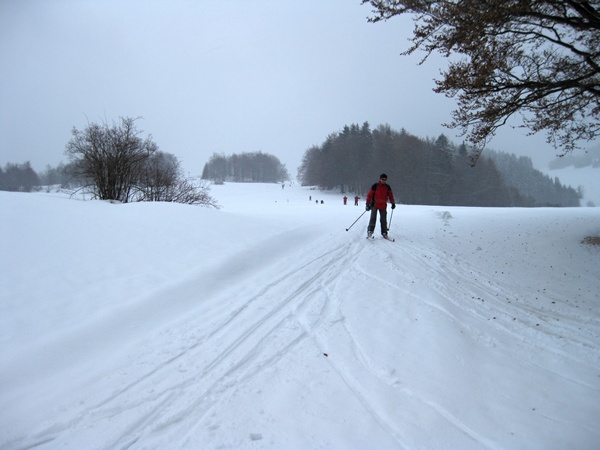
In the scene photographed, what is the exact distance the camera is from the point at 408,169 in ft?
162

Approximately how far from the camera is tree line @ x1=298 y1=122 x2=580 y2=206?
4872 centimetres

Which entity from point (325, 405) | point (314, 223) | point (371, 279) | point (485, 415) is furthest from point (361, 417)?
point (314, 223)

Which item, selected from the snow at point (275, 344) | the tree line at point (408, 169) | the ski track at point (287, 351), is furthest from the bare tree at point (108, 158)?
the tree line at point (408, 169)

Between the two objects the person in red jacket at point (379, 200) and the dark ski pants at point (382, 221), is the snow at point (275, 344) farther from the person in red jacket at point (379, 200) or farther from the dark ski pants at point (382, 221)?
the person in red jacket at point (379, 200)

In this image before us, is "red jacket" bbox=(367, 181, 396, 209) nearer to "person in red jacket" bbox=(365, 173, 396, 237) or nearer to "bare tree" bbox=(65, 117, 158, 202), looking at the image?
"person in red jacket" bbox=(365, 173, 396, 237)

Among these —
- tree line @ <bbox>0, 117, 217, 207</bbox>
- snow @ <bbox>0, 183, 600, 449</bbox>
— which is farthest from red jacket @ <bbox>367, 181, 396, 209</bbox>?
tree line @ <bbox>0, 117, 217, 207</bbox>

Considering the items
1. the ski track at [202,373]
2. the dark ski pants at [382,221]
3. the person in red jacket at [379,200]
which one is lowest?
the ski track at [202,373]

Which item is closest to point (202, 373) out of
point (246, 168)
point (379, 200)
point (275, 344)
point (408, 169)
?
point (275, 344)

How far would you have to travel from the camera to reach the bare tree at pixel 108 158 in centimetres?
1313

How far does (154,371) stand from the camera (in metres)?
3.04

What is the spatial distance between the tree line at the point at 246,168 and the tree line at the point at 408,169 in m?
43.7

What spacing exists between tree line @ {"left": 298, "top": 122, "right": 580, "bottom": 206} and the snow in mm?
44810

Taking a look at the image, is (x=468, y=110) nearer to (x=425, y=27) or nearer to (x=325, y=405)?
(x=425, y=27)

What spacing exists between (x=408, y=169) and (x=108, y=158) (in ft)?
152
